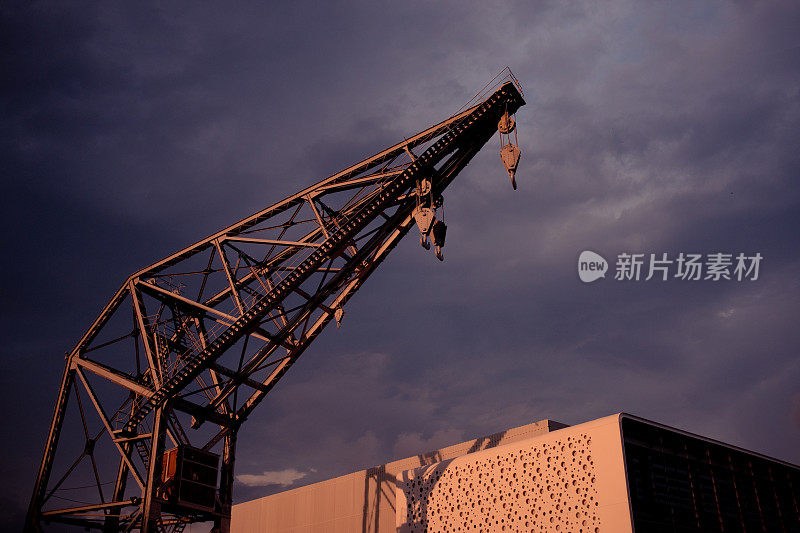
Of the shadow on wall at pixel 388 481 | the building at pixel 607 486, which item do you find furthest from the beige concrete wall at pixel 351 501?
the building at pixel 607 486

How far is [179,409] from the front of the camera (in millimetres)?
29328

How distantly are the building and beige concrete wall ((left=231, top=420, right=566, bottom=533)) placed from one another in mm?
7073

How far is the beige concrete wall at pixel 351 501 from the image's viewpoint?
38719 mm

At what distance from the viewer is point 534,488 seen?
87.2 feet

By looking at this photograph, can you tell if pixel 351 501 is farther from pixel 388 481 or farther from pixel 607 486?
pixel 607 486

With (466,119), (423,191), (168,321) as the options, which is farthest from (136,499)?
(466,119)

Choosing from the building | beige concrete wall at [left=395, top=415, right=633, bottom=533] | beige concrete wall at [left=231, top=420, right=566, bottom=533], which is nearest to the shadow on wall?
beige concrete wall at [left=231, top=420, right=566, bottom=533]

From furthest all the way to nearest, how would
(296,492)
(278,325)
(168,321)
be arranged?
1. (296,492)
2. (168,321)
3. (278,325)

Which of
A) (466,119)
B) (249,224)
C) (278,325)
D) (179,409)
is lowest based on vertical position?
(179,409)

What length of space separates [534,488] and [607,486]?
3231 mm

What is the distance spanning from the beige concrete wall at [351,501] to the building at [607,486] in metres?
7.07

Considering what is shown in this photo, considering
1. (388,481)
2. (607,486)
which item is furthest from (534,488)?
(388,481)

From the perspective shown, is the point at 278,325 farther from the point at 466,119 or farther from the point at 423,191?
the point at 466,119

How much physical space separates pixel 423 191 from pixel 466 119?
3330 mm
